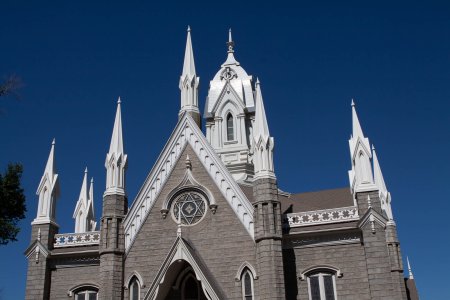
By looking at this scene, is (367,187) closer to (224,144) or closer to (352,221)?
(352,221)

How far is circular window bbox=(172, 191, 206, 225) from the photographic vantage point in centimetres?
2683

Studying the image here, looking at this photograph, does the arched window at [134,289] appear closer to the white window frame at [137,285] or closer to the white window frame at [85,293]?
the white window frame at [137,285]

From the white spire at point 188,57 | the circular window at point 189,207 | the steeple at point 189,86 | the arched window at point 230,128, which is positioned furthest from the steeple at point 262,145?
the arched window at point 230,128

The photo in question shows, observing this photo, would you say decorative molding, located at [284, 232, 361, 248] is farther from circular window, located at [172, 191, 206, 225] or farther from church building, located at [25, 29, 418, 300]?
circular window, located at [172, 191, 206, 225]

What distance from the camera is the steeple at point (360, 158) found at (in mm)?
25266

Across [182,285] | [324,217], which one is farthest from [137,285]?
[324,217]

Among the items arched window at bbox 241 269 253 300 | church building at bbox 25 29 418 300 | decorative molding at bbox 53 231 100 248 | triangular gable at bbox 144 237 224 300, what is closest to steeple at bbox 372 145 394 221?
church building at bbox 25 29 418 300

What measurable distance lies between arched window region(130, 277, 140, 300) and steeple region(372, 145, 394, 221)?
15052mm

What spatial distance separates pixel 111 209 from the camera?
2725 cm

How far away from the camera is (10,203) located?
23.8 metres

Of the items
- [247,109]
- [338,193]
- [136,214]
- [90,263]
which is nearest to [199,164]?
[136,214]

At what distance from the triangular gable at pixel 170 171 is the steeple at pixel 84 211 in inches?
399

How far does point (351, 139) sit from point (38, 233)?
15.8 meters

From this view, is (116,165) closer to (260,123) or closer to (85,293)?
(85,293)
